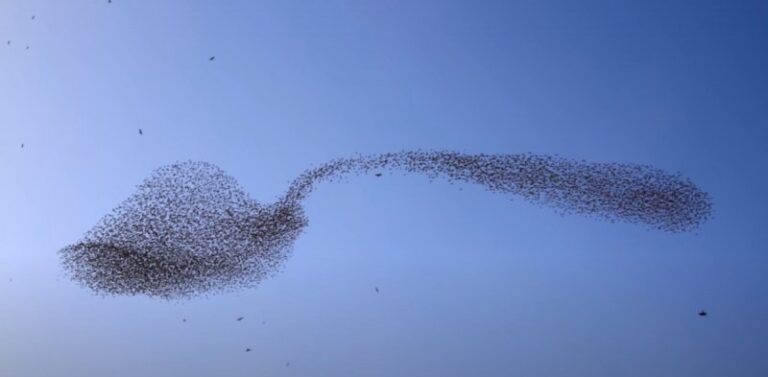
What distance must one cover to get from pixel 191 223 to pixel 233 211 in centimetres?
52

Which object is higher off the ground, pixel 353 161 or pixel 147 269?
pixel 353 161

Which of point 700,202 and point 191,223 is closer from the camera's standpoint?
point 700,202

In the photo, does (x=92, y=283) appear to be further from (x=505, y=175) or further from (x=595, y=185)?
(x=595, y=185)

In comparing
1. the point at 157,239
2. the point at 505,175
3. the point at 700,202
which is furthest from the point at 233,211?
the point at 700,202

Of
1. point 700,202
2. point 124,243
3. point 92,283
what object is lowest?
point 92,283

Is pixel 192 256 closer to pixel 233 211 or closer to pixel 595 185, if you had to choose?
pixel 233 211

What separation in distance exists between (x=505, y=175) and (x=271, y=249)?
9.00 ft

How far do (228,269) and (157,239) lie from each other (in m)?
0.96

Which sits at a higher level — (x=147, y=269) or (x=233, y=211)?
(x=233, y=211)

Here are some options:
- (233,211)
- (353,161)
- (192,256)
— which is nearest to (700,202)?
(353,161)

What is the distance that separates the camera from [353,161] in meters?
6.85

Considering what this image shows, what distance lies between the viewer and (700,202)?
6668 mm

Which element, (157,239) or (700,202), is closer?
(700,202)

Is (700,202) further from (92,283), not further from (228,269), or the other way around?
(92,283)
